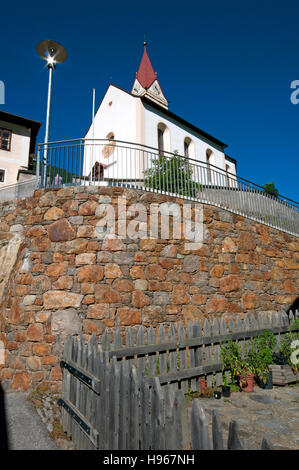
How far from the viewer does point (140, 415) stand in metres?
2.41

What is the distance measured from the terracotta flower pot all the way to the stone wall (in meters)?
1.76

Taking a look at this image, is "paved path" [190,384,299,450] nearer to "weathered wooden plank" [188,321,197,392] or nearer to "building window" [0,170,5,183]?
"weathered wooden plank" [188,321,197,392]

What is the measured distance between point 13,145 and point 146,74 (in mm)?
15364

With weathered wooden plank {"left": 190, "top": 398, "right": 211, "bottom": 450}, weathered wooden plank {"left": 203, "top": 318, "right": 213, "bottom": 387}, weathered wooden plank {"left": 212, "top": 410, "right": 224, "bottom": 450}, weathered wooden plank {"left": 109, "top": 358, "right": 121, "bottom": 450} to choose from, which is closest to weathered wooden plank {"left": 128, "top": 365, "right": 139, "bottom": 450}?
weathered wooden plank {"left": 109, "top": 358, "right": 121, "bottom": 450}

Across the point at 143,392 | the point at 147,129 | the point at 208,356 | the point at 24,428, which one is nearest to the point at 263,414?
the point at 208,356

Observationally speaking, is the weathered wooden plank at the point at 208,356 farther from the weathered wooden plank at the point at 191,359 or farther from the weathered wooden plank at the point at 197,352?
the weathered wooden plank at the point at 191,359

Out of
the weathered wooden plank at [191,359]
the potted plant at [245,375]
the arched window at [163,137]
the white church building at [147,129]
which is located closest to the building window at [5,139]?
the white church building at [147,129]

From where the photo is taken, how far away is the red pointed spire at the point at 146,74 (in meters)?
26.7

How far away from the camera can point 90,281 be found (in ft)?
19.3

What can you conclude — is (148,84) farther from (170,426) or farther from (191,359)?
(170,426)

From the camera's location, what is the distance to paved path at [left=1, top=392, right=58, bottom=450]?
3424mm

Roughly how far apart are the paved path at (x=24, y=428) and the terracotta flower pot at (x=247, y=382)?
3125 millimetres
